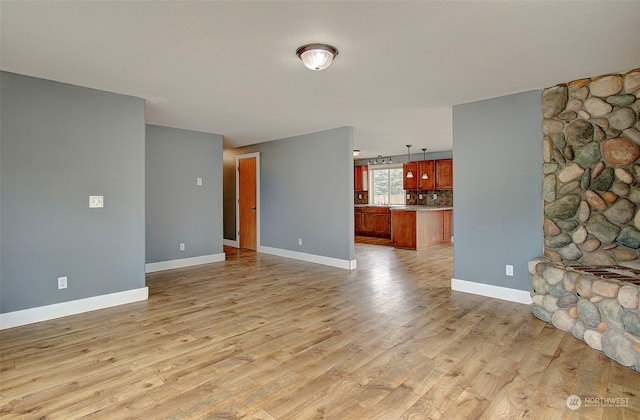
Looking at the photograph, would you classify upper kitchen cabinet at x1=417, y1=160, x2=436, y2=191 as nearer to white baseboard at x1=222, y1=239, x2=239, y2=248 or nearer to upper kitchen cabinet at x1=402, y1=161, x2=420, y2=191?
upper kitchen cabinet at x1=402, y1=161, x2=420, y2=191

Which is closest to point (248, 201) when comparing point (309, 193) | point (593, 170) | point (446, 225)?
point (309, 193)

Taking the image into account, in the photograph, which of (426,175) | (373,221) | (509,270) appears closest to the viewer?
(509,270)

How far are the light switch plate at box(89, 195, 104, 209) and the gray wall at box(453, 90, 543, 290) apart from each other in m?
4.21

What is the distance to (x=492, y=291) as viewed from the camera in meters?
4.07

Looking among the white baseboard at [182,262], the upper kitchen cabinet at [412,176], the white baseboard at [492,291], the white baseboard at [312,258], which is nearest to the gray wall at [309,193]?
the white baseboard at [312,258]

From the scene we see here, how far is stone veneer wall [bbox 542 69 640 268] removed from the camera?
317 cm

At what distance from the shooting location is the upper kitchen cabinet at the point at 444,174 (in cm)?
859

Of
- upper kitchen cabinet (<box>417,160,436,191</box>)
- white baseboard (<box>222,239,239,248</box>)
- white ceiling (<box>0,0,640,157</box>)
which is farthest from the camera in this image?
upper kitchen cabinet (<box>417,160,436,191</box>)

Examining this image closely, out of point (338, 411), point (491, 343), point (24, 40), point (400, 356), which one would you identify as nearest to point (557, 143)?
point (491, 343)

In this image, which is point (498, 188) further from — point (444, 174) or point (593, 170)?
point (444, 174)

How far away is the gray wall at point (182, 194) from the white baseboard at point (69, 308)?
1651 mm

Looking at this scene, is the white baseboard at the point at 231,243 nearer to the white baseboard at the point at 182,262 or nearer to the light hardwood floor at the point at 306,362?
the white baseboard at the point at 182,262

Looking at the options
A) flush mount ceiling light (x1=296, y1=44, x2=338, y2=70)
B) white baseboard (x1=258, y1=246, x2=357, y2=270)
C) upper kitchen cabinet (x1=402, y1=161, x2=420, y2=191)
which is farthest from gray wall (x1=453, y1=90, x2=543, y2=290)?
upper kitchen cabinet (x1=402, y1=161, x2=420, y2=191)

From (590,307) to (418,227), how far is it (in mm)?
4721
